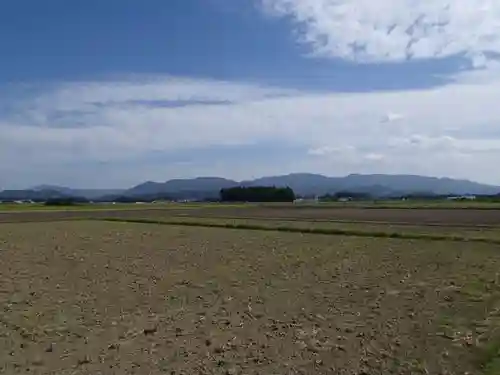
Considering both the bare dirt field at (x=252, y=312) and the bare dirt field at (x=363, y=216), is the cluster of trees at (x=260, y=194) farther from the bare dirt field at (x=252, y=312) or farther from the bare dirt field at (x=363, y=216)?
Result: the bare dirt field at (x=252, y=312)

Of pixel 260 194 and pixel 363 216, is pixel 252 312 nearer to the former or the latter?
pixel 363 216

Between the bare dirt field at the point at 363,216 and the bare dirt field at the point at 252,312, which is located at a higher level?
the bare dirt field at the point at 363,216

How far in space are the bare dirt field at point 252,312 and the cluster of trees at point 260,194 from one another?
120141 millimetres

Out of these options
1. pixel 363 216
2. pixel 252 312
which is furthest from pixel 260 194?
pixel 252 312

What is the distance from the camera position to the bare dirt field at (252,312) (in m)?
11.5

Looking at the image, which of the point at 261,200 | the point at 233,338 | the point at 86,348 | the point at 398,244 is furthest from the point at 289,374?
the point at 261,200

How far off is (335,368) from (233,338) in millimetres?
2757

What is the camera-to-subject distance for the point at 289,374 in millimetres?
10805

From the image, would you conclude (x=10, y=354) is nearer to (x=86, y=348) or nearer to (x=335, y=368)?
(x=86, y=348)

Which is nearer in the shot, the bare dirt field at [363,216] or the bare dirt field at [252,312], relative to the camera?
the bare dirt field at [252,312]

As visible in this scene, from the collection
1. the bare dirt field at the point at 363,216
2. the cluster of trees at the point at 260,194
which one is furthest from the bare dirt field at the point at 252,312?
the cluster of trees at the point at 260,194

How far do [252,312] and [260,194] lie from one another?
134 m

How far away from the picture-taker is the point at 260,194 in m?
150

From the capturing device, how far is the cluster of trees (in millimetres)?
147375
